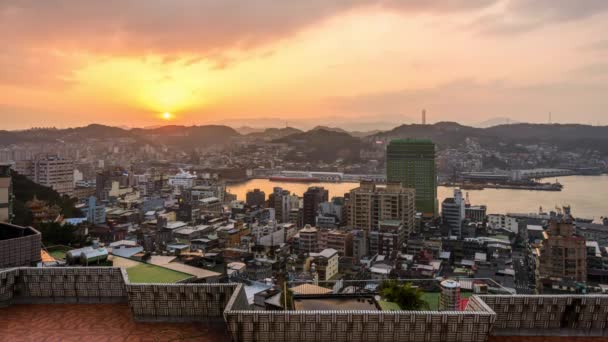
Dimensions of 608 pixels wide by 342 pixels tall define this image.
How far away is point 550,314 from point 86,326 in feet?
5.58

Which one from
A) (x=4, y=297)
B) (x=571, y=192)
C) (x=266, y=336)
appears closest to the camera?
(x=266, y=336)

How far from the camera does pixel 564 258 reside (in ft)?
27.3

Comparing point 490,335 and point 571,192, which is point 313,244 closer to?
point 490,335

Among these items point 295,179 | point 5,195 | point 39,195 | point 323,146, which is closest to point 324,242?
point 5,195

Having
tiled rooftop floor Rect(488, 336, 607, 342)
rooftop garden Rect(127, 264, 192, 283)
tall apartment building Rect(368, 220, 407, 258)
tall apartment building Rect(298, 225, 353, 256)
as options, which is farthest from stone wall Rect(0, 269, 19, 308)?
tall apartment building Rect(368, 220, 407, 258)

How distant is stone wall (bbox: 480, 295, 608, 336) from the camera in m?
1.67

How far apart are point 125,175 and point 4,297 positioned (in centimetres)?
2142

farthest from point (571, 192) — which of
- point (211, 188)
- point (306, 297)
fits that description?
point (306, 297)

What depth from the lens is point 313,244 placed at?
422 inches

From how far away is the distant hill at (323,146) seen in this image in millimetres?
45375

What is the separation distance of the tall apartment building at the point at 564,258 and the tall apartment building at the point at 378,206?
4807 millimetres

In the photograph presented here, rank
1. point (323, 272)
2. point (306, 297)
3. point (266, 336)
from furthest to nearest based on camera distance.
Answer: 1. point (323, 272)
2. point (306, 297)
3. point (266, 336)

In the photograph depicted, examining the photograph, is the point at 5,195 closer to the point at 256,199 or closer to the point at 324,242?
the point at 324,242

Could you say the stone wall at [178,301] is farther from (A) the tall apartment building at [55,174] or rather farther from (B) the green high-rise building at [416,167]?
(A) the tall apartment building at [55,174]
